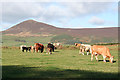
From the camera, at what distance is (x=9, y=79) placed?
7992mm

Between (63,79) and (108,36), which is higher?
(108,36)

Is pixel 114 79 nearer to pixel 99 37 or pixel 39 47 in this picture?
pixel 39 47

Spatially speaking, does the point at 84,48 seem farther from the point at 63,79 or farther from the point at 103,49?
the point at 63,79

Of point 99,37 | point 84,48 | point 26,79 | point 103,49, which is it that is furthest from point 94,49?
point 99,37

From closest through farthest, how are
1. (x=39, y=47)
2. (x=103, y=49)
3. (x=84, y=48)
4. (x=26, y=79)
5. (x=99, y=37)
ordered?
(x=26, y=79) → (x=103, y=49) → (x=84, y=48) → (x=39, y=47) → (x=99, y=37)

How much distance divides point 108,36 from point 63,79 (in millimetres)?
165815

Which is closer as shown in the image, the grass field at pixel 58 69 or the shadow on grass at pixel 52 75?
the shadow on grass at pixel 52 75

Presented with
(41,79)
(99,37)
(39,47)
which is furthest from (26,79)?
(99,37)

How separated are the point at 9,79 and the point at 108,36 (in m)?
166

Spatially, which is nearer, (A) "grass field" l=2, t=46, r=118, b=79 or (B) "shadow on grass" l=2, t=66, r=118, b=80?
(B) "shadow on grass" l=2, t=66, r=118, b=80

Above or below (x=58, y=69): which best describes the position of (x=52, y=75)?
above

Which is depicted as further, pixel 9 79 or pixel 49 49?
pixel 49 49

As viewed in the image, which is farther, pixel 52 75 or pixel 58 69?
pixel 58 69

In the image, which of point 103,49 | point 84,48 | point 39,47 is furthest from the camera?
point 39,47
